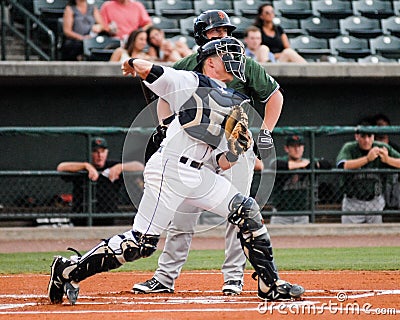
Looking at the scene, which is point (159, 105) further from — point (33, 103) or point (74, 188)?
point (33, 103)

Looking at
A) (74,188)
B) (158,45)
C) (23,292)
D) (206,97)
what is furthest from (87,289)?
(158,45)

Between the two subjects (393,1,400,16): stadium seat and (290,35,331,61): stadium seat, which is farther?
(393,1,400,16): stadium seat

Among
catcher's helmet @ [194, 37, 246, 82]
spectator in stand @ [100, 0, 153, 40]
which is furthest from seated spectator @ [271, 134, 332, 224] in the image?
catcher's helmet @ [194, 37, 246, 82]

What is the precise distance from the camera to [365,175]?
10953mm

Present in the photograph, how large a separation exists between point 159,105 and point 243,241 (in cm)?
106

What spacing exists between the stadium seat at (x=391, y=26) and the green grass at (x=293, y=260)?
5.61 metres

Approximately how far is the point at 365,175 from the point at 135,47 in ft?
10.9

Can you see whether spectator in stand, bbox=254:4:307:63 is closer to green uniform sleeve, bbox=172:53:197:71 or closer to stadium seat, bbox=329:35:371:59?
stadium seat, bbox=329:35:371:59

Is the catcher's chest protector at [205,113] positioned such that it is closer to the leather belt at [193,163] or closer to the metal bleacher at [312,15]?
the leather belt at [193,163]

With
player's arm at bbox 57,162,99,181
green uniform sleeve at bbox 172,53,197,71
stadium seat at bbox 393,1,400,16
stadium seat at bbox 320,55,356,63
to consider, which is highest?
green uniform sleeve at bbox 172,53,197,71

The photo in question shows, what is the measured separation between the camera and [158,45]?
11562mm

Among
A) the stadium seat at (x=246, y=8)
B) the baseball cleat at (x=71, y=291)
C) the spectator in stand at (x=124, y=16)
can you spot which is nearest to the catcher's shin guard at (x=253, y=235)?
the baseball cleat at (x=71, y=291)

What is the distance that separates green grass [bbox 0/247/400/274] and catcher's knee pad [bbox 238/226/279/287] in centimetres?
226

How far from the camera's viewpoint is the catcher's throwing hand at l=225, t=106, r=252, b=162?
510 centimetres
